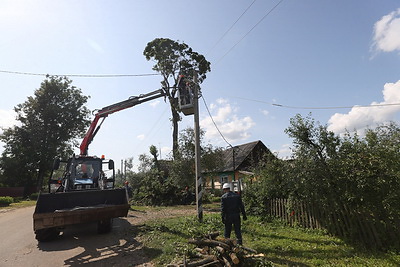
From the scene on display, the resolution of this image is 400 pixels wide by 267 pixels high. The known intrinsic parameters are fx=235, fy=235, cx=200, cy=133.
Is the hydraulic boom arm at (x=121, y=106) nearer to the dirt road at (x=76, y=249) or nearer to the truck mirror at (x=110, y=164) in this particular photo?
the truck mirror at (x=110, y=164)

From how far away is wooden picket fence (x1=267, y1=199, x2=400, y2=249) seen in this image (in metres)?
6.36

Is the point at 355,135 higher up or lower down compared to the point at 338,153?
higher up

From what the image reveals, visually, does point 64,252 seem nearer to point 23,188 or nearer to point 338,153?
point 338,153

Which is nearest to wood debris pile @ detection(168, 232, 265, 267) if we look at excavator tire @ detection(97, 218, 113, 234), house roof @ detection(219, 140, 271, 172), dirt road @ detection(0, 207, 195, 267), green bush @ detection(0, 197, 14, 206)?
dirt road @ detection(0, 207, 195, 267)

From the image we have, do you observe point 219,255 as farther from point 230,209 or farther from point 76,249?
point 76,249

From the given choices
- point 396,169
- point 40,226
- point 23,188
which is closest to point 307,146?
point 396,169

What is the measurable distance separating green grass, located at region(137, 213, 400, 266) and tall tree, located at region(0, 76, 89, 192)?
32.8m

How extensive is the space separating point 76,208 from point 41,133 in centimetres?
3397

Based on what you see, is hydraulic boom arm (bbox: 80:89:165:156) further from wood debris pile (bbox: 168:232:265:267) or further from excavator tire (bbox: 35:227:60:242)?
wood debris pile (bbox: 168:232:265:267)

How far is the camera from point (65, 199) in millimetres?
8359

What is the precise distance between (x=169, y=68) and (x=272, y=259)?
23.5 metres

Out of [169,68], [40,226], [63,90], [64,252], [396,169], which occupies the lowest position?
[64,252]

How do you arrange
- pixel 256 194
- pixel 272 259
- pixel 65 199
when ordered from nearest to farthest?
pixel 272 259 → pixel 65 199 → pixel 256 194

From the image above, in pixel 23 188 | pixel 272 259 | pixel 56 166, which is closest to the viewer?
pixel 272 259
